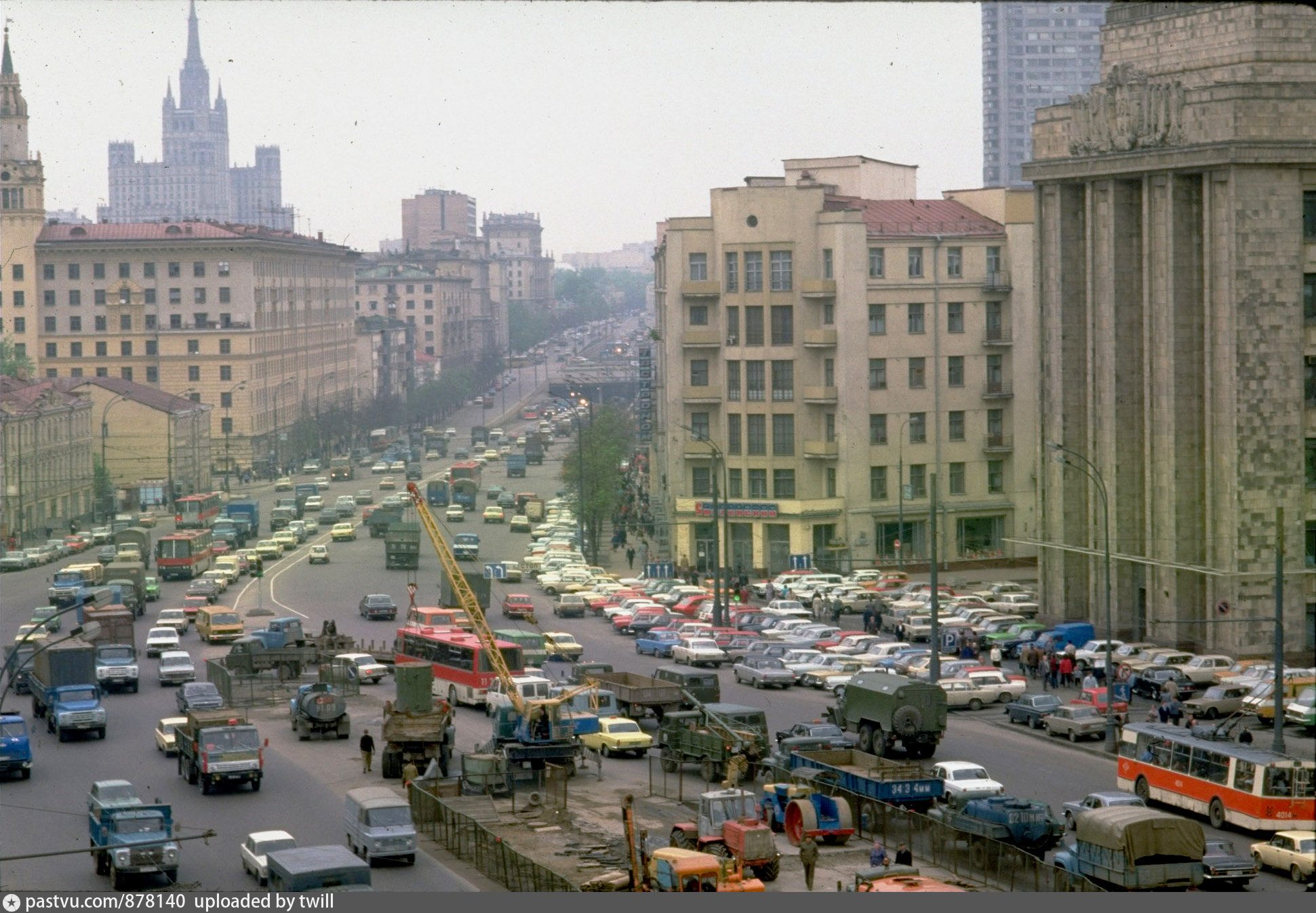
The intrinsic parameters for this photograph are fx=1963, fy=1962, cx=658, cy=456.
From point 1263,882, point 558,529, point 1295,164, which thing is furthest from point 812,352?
point 1263,882

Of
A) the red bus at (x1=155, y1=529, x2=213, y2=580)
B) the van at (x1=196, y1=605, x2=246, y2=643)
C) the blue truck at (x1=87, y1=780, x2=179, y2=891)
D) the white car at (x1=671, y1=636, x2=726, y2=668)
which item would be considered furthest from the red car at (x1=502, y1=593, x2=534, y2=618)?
the blue truck at (x1=87, y1=780, x2=179, y2=891)

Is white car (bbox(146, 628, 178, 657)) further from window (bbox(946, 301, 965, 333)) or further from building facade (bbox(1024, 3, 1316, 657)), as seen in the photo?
window (bbox(946, 301, 965, 333))

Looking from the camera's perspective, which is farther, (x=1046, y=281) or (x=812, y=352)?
→ (x=812, y=352)

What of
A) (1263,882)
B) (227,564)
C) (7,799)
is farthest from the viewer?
(227,564)

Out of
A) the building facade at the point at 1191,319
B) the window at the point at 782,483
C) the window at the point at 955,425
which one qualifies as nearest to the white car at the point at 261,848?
the building facade at the point at 1191,319

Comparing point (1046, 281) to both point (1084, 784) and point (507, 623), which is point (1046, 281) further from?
point (1084, 784)

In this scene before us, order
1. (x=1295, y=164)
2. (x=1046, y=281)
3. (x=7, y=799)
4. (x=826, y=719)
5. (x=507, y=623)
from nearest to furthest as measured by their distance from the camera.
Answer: (x=7, y=799), (x=826, y=719), (x=1295, y=164), (x=1046, y=281), (x=507, y=623)
